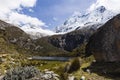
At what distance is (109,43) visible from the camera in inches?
1110

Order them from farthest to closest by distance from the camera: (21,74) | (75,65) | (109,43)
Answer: (109,43) < (75,65) < (21,74)

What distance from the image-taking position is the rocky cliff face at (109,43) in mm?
27641

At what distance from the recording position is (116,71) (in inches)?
995

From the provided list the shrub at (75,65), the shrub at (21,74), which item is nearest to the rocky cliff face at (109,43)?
the shrub at (75,65)

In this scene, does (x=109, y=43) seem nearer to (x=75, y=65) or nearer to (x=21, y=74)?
(x=75, y=65)

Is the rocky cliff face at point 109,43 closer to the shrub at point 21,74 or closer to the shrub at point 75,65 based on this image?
the shrub at point 75,65

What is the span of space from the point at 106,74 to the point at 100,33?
551 centimetres

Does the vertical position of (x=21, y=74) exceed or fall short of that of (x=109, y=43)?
it falls short

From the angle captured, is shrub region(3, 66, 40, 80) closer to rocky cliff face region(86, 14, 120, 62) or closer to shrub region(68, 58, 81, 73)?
shrub region(68, 58, 81, 73)

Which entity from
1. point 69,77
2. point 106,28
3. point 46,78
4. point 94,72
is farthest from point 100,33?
point 46,78

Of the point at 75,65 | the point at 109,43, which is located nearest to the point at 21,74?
the point at 75,65

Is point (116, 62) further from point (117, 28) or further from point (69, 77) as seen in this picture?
point (69, 77)

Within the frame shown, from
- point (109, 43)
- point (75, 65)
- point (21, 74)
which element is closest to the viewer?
point (21, 74)

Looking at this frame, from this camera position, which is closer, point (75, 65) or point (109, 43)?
point (75, 65)
